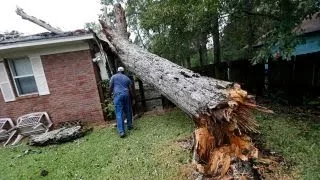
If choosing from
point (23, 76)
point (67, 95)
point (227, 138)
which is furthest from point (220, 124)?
point (23, 76)

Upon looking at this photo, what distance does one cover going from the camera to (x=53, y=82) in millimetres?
9211

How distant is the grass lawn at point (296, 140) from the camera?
4332 millimetres

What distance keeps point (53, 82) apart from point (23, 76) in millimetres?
1032

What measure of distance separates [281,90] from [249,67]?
4.97 ft

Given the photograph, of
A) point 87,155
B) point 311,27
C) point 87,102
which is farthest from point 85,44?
point 311,27

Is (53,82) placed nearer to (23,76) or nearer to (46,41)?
(23,76)

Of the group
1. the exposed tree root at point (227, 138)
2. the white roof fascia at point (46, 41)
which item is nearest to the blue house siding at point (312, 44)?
the white roof fascia at point (46, 41)

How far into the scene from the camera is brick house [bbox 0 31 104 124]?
29.6 feet

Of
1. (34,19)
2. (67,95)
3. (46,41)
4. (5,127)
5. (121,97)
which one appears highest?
(34,19)

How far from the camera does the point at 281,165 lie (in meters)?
4.42

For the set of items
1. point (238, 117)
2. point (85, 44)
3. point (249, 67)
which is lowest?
point (249, 67)

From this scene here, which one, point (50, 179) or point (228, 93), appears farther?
point (50, 179)

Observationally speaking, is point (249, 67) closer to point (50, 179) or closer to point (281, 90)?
point (281, 90)

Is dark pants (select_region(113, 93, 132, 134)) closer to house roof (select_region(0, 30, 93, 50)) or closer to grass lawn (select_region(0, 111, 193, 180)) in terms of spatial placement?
grass lawn (select_region(0, 111, 193, 180))
